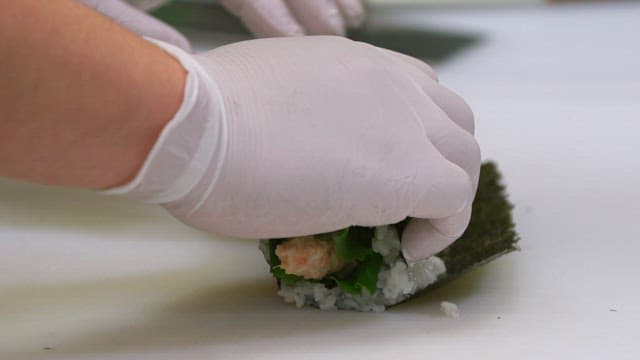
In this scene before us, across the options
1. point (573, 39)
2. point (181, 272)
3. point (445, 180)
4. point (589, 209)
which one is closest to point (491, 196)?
point (589, 209)

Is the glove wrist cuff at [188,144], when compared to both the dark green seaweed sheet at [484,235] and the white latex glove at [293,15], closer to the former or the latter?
the dark green seaweed sheet at [484,235]

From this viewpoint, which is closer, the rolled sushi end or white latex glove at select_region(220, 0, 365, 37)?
the rolled sushi end

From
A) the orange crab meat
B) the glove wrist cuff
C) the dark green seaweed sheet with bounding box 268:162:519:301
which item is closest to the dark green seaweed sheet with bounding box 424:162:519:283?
the dark green seaweed sheet with bounding box 268:162:519:301

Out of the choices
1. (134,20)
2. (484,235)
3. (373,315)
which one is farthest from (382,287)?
(134,20)

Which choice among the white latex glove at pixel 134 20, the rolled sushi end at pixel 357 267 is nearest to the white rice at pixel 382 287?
the rolled sushi end at pixel 357 267

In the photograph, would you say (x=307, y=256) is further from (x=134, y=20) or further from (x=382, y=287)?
(x=134, y=20)

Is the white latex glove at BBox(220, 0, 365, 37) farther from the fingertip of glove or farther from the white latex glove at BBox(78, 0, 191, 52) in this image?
the fingertip of glove
